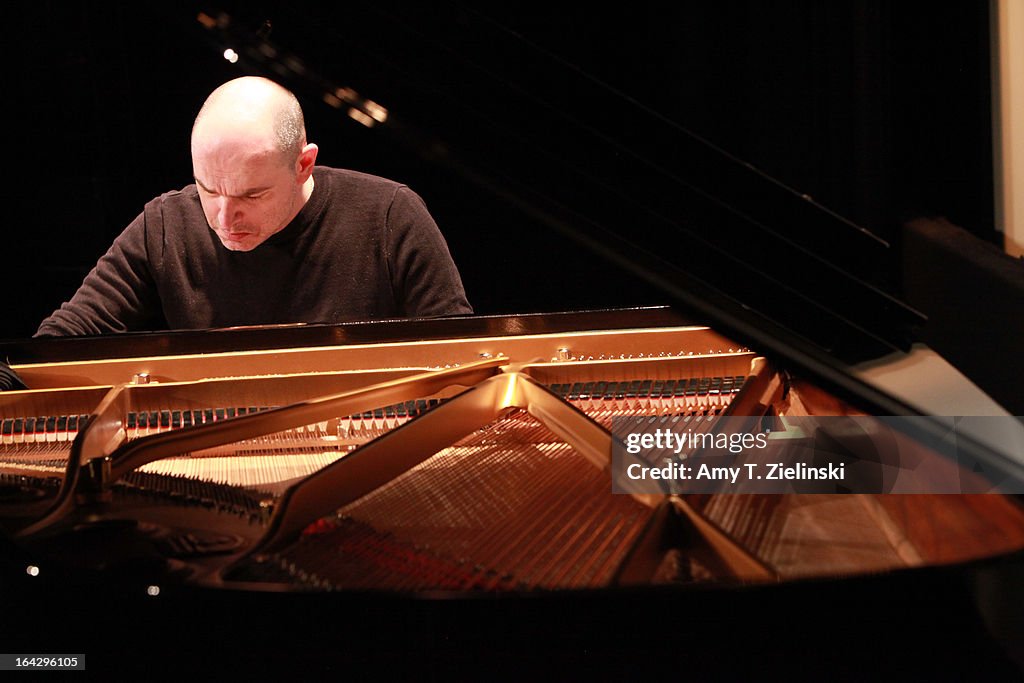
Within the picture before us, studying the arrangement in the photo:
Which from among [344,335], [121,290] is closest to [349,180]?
[121,290]

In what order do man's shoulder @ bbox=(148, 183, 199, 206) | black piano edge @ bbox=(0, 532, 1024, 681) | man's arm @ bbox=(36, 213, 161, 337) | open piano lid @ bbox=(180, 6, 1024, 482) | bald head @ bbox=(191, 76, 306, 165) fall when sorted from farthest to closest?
man's shoulder @ bbox=(148, 183, 199, 206), man's arm @ bbox=(36, 213, 161, 337), bald head @ bbox=(191, 76, 306, 165), open piano lid @ bbox=(180, 6, 1024, 482), black piano edge @ bbox=(0, 532, 1024, 681)

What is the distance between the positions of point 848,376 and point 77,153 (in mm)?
3637

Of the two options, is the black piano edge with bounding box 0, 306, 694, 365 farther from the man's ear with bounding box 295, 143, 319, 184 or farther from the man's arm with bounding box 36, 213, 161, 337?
the man's ear with bounding box 295, 143, 319, 184

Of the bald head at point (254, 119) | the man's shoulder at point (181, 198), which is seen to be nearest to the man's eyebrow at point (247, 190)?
the bald head at point (254, 119)

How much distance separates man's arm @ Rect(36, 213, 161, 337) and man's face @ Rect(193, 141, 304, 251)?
11.4 inches

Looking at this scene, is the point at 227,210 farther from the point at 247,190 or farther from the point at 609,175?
the point at 609,175

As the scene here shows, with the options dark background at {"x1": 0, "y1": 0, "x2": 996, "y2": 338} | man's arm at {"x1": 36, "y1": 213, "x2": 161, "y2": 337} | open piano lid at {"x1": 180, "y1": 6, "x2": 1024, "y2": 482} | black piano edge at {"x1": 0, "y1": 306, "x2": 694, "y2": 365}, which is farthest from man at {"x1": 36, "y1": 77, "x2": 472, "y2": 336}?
open piano lid at {"x1": 180, "y1": 6, "x2": 1024, "y2": 482}

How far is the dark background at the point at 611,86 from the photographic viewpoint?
3.58 metres

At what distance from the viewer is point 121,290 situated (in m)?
3.46

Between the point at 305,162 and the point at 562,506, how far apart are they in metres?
2.25

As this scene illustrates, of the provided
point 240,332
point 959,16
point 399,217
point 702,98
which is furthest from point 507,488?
point 702,98

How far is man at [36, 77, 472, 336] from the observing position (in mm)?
3406

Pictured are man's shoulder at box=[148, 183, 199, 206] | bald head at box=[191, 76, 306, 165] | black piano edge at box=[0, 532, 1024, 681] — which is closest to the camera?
black piano edge at box=[0, 532, 1024, 681]

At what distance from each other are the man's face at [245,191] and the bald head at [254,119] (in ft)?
0.09
